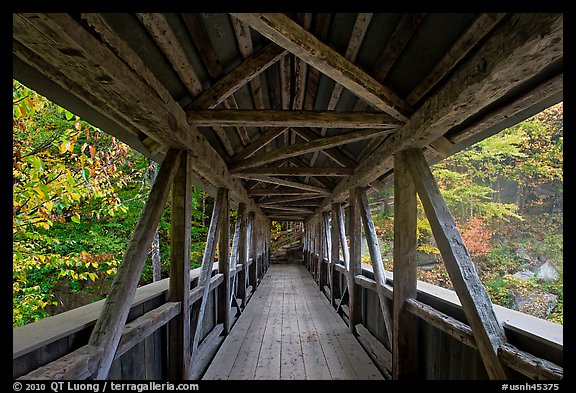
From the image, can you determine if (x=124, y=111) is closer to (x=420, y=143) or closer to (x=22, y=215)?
(x=420, y=143)

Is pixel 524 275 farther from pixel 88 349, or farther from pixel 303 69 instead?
pixel 88 349

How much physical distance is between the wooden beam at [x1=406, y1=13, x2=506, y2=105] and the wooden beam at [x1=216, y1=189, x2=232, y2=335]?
3.49m

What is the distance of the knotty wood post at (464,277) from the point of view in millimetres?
1723

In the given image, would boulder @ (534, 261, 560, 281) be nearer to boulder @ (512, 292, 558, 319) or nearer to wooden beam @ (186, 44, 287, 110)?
boulder @ (512, 292, 558, 319)

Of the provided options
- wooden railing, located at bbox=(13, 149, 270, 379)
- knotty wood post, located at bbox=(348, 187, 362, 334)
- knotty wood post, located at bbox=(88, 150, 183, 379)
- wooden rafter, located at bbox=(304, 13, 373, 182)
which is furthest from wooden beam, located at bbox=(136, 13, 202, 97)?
knotty wood post, located at bbox=(348, 187, 362, 334)

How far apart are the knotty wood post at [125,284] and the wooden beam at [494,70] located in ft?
6.96

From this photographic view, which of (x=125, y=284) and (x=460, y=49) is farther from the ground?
(x=460, y=49)

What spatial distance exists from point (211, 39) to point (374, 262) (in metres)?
3.02

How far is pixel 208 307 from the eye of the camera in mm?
4512

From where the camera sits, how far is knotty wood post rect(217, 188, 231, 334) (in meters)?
5.02

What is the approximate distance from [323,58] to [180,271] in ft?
7.15

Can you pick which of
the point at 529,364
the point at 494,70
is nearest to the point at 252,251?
the point at 529,364

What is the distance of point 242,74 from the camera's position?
9.21 feet

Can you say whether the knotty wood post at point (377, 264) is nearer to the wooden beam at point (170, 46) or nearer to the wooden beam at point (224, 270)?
the wooden beam at point (224, 270)
